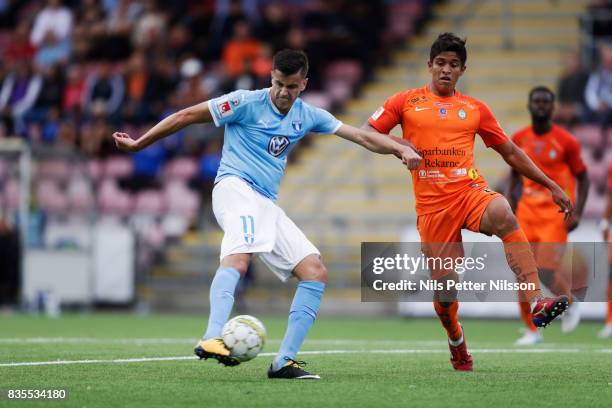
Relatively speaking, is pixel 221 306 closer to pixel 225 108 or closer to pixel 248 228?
pixel 248 228

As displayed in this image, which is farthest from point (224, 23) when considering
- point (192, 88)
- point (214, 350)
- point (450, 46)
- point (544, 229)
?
point (214, 350)

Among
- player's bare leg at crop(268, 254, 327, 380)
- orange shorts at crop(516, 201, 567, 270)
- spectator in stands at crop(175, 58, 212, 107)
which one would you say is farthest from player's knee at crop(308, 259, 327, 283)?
spectator in stands at crop(175, 58, 212, 107)

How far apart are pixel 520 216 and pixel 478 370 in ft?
14.5

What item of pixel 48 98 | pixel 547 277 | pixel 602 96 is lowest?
pixel 547 277

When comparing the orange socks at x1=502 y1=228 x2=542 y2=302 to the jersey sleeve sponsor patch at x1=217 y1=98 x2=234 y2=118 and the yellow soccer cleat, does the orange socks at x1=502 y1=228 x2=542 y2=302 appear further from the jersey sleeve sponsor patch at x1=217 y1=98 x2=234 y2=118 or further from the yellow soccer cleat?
the yellow soccer cleat

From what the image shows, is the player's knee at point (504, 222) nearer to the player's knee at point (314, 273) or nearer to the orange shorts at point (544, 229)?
the player's knee at point (314, 273)

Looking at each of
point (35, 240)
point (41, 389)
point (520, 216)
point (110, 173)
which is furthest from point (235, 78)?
point (41, 389)

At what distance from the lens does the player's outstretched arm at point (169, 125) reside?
9.07m

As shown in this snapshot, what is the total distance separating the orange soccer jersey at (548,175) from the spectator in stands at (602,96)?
680cm

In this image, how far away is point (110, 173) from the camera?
24.3 m

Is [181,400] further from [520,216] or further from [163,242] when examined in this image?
[163,242]

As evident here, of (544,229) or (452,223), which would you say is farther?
(544,229)

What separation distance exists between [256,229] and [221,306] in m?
0.65

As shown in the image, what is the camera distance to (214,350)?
8.22 metres
